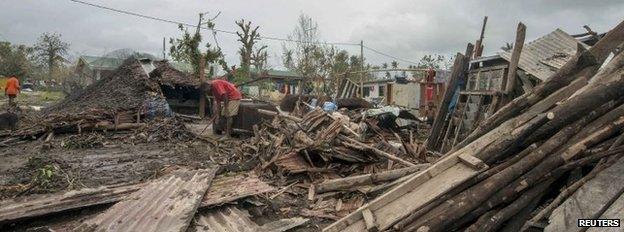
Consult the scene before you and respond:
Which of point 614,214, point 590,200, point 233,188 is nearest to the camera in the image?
point 614,214

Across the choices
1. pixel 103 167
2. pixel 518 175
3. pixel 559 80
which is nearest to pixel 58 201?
pixel 103 167

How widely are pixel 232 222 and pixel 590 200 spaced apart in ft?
11.9

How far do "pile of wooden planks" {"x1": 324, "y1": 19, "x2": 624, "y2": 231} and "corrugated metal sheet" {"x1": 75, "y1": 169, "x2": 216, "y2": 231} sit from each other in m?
2.03

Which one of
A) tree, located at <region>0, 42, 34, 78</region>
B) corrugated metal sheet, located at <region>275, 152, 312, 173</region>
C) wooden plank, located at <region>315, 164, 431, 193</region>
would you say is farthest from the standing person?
tree, located at <region>0, 42, 34, 78</region>

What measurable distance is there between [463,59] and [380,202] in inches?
229

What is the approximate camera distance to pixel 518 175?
3.55 metres

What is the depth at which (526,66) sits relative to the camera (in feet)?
27.3

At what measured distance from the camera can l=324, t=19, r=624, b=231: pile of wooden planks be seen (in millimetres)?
3441

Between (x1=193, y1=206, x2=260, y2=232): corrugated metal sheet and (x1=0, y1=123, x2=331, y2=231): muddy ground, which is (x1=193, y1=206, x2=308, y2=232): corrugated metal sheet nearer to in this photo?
(x1=193, y1=206, x2=260, y2=232): corrugated metal sheet

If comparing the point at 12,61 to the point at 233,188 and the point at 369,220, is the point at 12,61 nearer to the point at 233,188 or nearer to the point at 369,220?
the point at 233,188

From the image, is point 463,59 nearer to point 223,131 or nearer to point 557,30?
point 557,30

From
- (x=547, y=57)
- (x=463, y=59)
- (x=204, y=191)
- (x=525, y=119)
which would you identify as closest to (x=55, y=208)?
(x=204, y=191)

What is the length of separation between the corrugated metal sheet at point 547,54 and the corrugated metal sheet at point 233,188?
5410 mm

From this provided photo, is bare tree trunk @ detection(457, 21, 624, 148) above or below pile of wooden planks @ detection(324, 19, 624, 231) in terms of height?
above
